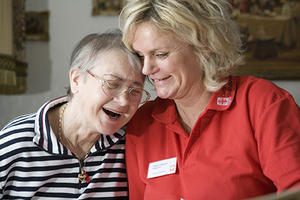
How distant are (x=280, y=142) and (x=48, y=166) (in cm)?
90

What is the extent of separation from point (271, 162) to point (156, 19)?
68cm

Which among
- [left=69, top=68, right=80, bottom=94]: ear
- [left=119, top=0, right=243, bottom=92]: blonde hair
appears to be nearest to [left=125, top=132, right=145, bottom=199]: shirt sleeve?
[left=69, top=68, right=80, bottom=94]: ear

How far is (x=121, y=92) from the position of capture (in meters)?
1.58

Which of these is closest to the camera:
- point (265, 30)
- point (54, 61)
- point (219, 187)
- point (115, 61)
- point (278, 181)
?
point (278, 181)

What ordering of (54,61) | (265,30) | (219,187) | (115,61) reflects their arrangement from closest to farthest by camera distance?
1. (219,187)
2. (115,61)
3. (54,61)
4. (265,30)

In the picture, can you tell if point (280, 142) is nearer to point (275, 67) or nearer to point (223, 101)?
point (223, 101)

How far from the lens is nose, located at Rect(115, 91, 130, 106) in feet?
5.14

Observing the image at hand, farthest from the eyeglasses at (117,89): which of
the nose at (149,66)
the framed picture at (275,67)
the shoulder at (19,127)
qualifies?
the framed picture at (275,67)

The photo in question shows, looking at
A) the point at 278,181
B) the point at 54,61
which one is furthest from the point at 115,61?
the point at 54,61

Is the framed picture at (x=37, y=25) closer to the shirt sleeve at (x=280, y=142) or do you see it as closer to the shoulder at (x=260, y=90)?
the shoulder at (x=260, y=90)

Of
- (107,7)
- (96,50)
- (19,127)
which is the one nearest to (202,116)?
(96,50)

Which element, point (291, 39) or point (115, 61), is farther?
point (291, 39)

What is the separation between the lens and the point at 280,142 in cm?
133

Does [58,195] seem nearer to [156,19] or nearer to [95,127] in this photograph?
[95,127]
